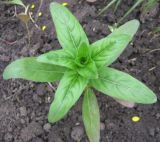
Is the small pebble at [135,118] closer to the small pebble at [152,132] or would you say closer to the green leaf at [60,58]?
the small pebble at [152,132]

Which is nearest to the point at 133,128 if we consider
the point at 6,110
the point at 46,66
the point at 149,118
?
the point at 149,118

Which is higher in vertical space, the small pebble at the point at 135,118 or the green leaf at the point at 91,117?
the green leaf at the point at 91,117

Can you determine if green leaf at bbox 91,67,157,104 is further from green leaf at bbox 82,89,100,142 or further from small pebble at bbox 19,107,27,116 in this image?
small pebble at bbox 19,107,27,116

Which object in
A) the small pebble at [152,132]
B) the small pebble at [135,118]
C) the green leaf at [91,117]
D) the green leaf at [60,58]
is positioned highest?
the green leaf at [60,58]

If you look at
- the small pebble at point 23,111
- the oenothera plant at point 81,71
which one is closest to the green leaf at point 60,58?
the oenothera plant at point 81,71

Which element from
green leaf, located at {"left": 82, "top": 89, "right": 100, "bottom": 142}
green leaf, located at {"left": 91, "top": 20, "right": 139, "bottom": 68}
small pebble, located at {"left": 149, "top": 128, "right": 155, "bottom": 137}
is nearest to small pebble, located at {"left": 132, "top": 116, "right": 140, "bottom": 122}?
small pebble, located at {"left": 149, "top": 128, "right": 155, "bottom": 137}

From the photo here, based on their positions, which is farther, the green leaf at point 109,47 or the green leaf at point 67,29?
the green leaf at point 67,29

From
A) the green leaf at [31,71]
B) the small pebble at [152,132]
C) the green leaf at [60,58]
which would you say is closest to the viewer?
the green leaf at [60,58]
